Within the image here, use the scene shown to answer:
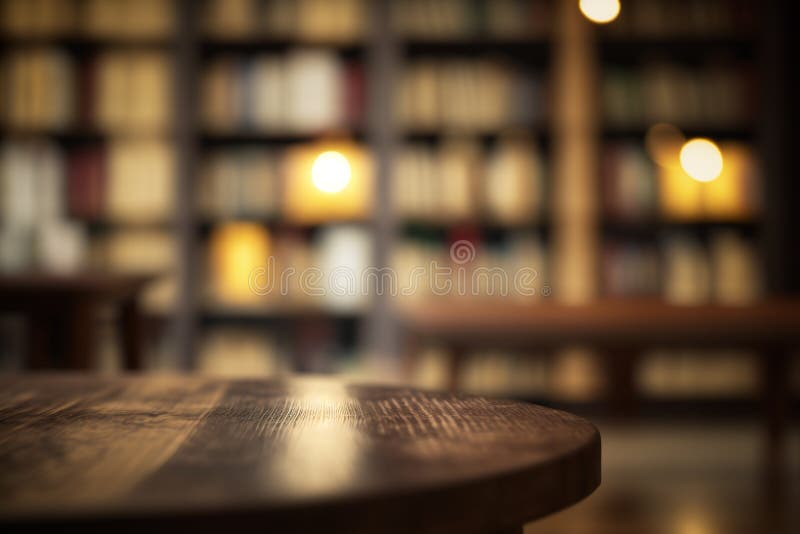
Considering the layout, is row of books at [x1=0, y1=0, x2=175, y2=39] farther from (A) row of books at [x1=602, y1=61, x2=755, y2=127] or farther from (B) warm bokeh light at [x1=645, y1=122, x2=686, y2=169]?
(B) warm bokeh light at [x1=645, y1=122, x2=686, y2=169]

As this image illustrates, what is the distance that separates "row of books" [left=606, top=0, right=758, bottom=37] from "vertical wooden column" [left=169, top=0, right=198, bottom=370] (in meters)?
1.88

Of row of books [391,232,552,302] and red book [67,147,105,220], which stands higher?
red book [67,147,105,220]

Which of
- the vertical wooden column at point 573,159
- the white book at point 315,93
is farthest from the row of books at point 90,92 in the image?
the vertical wooden column at point 573,159

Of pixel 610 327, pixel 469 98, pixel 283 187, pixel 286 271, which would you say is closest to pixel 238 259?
pixel 286 271

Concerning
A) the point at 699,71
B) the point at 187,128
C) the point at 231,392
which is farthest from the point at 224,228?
the point at 231,392

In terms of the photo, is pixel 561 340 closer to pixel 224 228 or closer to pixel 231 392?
pixel 231 392

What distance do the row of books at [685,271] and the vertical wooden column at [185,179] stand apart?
72.5 inches

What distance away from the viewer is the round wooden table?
33 cm

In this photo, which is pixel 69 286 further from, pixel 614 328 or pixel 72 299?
pixel 614 328

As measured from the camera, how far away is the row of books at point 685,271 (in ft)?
10.7

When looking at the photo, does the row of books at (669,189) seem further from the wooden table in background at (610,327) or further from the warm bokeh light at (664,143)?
the wooden table in background at (610,327)

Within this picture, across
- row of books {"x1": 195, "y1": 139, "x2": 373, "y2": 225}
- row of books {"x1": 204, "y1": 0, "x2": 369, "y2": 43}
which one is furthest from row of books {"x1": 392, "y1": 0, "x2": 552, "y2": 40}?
row of books {"x1": 195, "y1": 139, "x2": 373, "y2": 225}

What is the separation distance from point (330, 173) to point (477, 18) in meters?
0.97

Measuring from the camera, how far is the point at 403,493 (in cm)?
35
